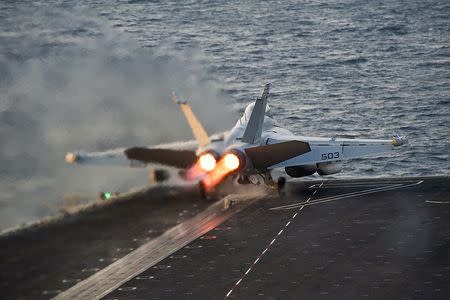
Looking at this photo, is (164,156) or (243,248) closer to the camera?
(243,248)

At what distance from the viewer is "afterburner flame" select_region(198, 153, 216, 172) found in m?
81.2

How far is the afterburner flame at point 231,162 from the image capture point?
82.1 metres

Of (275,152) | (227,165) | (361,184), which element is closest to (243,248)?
(227,165)

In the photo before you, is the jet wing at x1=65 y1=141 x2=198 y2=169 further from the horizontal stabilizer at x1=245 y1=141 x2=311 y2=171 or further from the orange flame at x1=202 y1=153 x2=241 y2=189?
the horizontal stabilizer at x1=245 y1=141 x2=311 y2=171

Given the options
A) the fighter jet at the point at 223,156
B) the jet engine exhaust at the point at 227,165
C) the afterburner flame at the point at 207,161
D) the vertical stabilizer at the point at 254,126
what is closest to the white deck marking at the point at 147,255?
the fighter jet at the point at 223,156

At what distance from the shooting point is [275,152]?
83000 mm

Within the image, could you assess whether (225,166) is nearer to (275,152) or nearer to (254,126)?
(275,152)

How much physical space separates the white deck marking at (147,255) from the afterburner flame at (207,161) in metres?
5.25

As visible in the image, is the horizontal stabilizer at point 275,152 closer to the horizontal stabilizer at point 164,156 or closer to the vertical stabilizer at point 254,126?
the vertical stabilizer at point 254,126

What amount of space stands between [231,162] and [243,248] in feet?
24.8

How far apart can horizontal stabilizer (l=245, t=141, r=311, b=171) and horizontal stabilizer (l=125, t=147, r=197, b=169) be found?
15.1ft

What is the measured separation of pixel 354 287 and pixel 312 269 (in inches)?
202

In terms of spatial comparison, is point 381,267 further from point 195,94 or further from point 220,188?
point 195,94

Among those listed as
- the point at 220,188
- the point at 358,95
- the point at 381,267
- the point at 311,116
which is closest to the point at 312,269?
the point at 381,267
